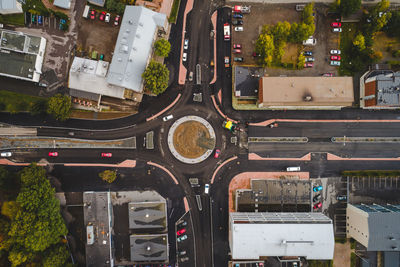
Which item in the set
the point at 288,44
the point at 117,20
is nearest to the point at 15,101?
the point at 117,20

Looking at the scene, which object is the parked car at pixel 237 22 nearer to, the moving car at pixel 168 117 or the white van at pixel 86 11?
the moving car at pixel 168 117

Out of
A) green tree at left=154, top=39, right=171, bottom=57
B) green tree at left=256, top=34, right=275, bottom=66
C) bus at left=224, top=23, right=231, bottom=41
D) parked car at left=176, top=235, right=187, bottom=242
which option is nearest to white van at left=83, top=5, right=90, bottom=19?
green tree at left=154, top=39, right=171, bottom=57

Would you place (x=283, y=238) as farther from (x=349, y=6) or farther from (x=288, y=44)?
(x=349, y=6)

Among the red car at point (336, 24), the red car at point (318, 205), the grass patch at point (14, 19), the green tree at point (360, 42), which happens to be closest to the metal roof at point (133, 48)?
the grass patch at point (14, 19)

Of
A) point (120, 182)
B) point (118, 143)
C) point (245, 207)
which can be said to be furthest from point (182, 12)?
point (245, 207)

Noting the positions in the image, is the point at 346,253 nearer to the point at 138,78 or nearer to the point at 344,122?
the point at 344,122

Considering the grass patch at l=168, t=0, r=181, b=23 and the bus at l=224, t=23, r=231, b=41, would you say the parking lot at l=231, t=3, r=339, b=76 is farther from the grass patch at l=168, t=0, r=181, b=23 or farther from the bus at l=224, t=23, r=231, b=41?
the grass patch at l=168, t=0, r=181, b=23

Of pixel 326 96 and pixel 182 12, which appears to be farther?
pixel 182 12
